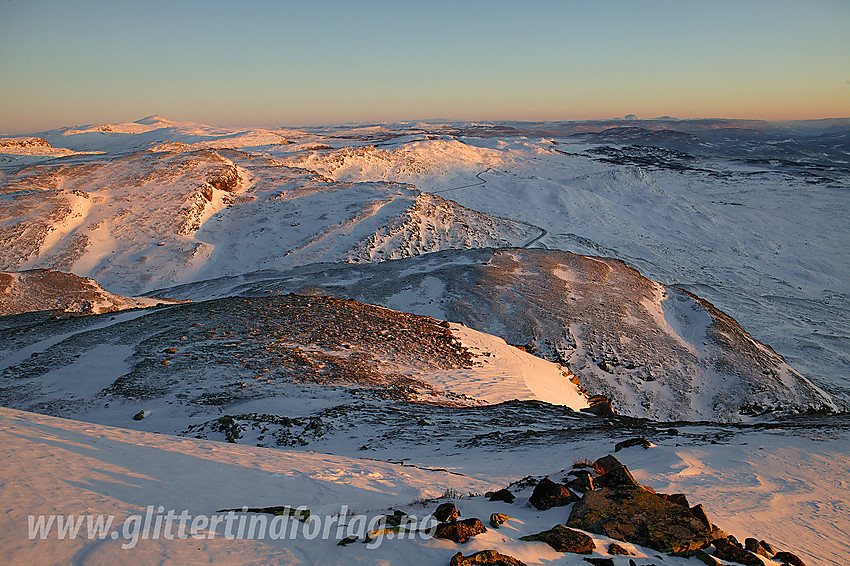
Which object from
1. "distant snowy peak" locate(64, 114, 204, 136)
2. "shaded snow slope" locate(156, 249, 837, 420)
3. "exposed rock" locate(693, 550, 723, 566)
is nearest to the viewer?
"exposed rock" locate(693, 550, 723, 566)

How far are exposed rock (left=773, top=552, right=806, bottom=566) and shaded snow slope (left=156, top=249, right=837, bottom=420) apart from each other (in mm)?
13402

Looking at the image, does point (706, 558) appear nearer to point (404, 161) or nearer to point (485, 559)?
point (485, 559)

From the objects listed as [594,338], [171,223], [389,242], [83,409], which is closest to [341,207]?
[389,242]

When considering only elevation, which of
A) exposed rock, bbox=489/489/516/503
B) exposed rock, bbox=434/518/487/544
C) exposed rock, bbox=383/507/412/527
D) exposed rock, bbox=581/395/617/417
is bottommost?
exposed rock, bbox=581/395/617/417

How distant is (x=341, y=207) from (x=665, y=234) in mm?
35453

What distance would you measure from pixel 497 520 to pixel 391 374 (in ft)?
31.6

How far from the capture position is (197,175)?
45312 millimetres

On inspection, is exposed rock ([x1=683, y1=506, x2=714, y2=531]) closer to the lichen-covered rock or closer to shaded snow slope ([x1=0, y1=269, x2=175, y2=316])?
the lichen-covered rock

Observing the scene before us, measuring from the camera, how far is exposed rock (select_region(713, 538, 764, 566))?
4957 mm

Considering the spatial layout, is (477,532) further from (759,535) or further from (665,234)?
(665,234)

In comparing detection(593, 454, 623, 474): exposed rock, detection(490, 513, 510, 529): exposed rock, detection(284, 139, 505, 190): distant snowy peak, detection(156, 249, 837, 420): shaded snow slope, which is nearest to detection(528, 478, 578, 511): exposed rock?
detection(490, 513, 510, 529): exposed rock

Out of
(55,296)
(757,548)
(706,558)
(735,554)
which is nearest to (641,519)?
(706,558)

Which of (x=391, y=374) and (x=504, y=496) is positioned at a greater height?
(x=504, y=496)

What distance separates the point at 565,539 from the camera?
4777 millimetres
